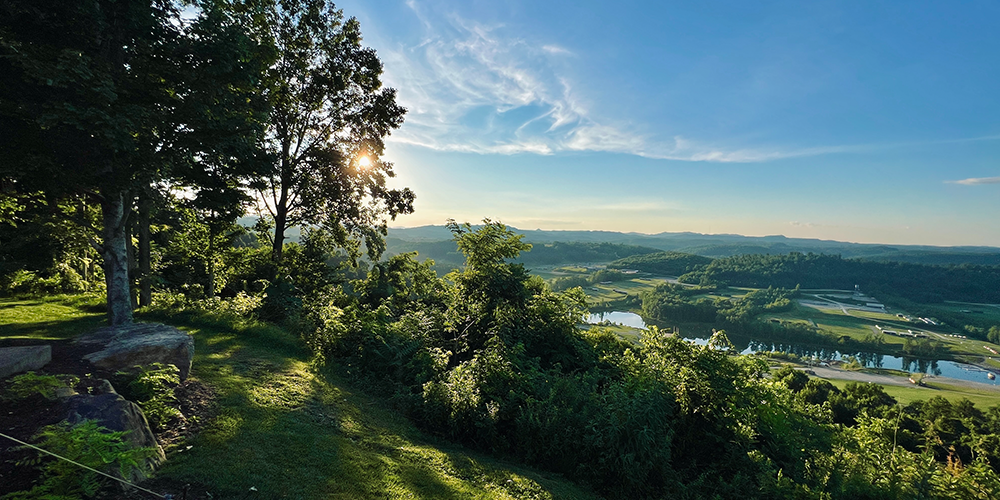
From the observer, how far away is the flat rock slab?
16.9 ft

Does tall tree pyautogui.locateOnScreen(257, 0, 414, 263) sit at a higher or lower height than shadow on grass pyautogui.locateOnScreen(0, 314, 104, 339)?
higher

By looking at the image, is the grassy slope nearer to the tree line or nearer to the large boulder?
the large boulder

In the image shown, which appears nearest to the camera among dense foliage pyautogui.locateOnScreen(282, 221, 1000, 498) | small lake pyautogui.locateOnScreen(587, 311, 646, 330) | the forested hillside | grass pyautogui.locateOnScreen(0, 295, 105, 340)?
dense foliage pyautogui.locateOnScreen(282, 221, 1000, 498)

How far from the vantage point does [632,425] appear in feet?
20.7

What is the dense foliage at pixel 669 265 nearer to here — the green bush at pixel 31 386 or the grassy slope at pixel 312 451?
the grassy slope at pixel 312 451

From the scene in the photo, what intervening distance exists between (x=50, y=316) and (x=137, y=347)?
8.49 m

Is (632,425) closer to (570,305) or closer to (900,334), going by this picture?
(570,305)

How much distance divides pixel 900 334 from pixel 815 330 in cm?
2685

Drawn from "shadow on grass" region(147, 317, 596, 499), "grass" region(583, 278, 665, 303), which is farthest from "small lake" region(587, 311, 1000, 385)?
"shadow on grass" region(147, 317, 596, 499)

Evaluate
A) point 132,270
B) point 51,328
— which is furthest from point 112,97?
point 132,270

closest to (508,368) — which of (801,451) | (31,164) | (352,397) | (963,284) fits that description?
(352,397)

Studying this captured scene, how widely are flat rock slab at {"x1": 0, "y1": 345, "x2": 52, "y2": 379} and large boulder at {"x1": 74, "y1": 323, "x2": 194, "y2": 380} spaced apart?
0.44m

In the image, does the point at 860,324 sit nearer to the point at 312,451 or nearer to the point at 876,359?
the point at 876,359

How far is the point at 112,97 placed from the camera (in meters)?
6.62
